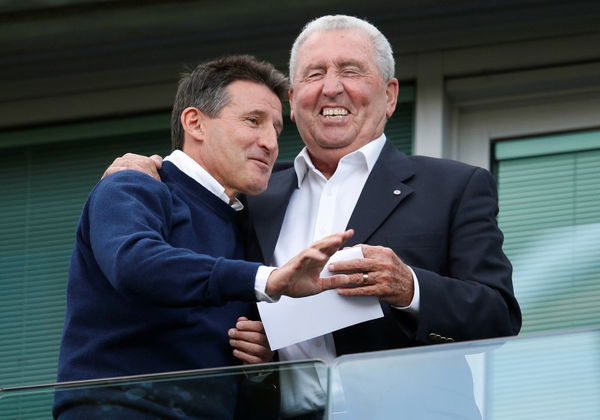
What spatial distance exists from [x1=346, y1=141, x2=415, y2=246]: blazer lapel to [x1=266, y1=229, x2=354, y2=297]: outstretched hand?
0.66m

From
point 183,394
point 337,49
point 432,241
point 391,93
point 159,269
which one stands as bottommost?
point 183,394

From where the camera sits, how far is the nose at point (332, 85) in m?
6.17

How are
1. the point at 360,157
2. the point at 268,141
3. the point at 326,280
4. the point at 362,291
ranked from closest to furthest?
1. the point at 326,280
2. the point at 362,291
3. the point at 268,141
4. the point at 360,157

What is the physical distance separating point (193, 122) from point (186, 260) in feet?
3.33

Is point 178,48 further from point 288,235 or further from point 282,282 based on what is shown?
point 282,282

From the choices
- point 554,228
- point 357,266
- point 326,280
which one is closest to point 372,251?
point 357,266

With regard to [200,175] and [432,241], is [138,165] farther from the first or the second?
[432,241]

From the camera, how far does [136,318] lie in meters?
5.33

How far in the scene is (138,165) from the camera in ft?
18.8

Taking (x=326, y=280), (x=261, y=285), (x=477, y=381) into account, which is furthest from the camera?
(x=326, y=280)

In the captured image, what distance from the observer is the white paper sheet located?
17.7ft

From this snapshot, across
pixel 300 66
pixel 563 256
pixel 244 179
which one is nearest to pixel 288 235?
pixel 244 179

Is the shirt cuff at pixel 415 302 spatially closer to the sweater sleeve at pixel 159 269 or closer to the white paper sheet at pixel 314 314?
the white paper sheet at pixel 314 314

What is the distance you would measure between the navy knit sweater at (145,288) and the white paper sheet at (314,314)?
0.15m
